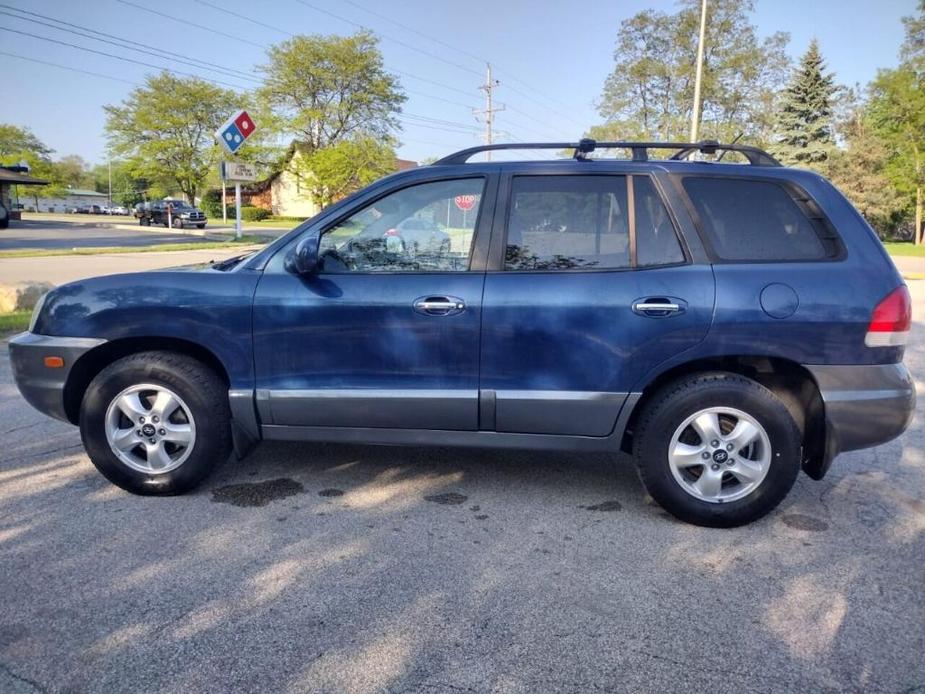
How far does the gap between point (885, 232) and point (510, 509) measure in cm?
5744

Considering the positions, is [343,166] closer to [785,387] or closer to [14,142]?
[785,387]

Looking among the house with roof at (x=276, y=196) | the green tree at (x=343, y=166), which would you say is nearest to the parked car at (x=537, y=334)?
the green tree at (x=343, y=166)

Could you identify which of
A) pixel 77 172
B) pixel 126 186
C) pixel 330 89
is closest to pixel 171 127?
pixel 330 89

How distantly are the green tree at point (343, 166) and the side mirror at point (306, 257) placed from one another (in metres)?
37.2

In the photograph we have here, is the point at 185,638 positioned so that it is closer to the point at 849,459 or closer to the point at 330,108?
the point at 849,459

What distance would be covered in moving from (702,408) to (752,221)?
1.00 metres

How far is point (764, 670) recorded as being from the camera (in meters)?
2.26

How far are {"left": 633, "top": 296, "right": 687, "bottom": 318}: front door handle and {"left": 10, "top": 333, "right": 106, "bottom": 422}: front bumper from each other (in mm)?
2862

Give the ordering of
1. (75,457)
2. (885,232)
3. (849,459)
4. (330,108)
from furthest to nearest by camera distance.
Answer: (885,232) → (330,108) → (849,459) → (75,457)

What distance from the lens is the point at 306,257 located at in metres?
3.35

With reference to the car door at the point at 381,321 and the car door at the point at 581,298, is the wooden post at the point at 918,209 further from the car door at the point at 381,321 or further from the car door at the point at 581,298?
the car door at the point at 381,321

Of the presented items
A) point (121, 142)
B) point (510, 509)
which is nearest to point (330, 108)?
point (121, 142)

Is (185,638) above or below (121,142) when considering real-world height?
below

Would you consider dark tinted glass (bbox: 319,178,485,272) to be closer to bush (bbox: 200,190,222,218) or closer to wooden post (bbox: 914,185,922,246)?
wooden post (bbox: 914,185,922,246)
